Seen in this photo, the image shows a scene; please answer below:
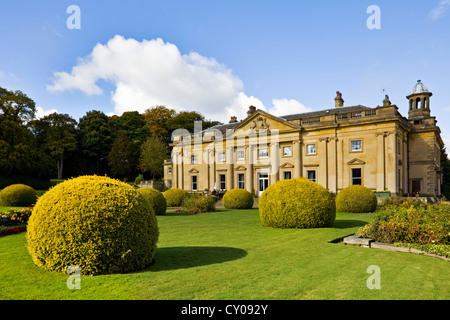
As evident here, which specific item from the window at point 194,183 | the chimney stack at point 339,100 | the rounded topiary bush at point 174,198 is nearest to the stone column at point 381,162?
the chimney stack at point 339,100

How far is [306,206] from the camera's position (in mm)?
12984

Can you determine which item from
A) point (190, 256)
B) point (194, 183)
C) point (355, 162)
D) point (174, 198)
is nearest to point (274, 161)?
point (355, 162)

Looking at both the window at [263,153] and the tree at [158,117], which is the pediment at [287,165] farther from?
the tree at [158,117]

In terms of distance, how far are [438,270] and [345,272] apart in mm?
2226

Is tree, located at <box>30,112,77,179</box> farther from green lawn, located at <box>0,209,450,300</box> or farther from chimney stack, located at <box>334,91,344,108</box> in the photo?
green lawn, located at <box>0,209,450,300</box>

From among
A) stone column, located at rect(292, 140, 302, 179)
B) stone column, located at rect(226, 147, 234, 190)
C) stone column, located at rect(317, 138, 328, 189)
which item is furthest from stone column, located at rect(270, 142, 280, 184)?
stone column, located at rect(226, 147, 234, 190)

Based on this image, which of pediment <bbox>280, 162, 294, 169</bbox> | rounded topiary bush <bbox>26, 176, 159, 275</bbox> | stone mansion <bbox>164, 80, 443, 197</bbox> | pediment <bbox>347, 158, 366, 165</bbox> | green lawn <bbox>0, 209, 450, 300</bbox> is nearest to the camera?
green lawn <bbox>0, 209, 450, 300</bbox>

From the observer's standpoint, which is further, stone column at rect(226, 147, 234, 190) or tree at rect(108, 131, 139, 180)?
tree at rect(108, 131, 139, 180)

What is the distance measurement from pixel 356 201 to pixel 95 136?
51908mm

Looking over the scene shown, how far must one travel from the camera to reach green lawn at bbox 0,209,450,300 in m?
5.17

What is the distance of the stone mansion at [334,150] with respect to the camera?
96.2 feet

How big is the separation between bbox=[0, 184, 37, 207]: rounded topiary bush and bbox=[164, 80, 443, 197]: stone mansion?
21128mm
